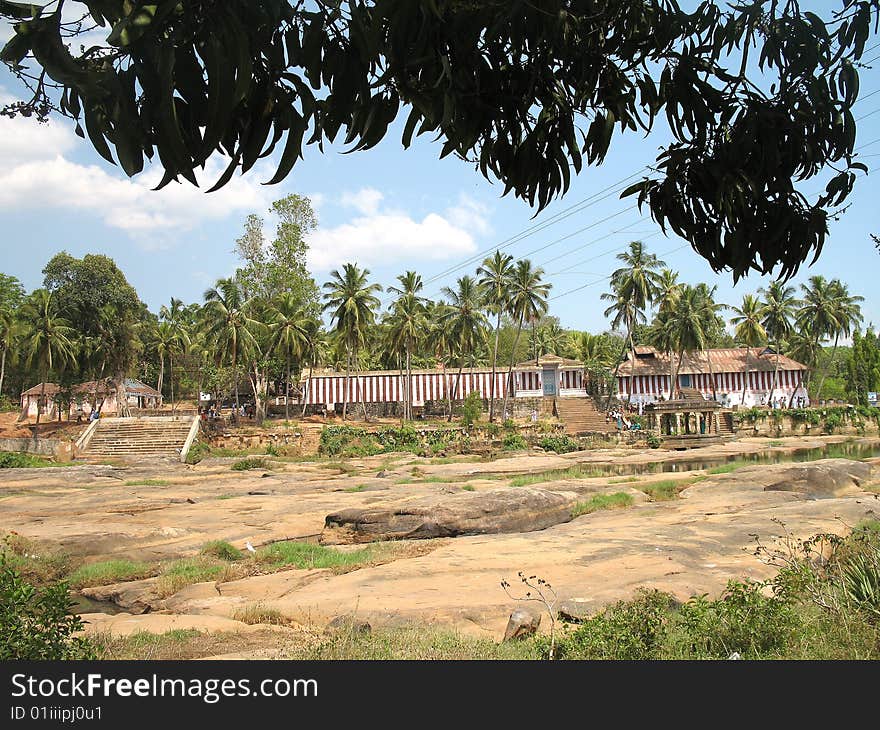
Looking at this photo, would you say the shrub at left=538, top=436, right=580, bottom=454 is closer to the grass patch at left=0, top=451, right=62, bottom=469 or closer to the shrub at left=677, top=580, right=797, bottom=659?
the grass patch at left=0, top=451, right=62, bottom=469

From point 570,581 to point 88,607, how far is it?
650 cm

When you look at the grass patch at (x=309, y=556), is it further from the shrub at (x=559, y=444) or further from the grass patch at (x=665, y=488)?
the shrub at (x=559, y=444)

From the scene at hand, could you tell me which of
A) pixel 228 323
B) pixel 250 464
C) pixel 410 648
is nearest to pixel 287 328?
pixel 228 323

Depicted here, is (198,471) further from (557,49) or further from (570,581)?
(557,49)

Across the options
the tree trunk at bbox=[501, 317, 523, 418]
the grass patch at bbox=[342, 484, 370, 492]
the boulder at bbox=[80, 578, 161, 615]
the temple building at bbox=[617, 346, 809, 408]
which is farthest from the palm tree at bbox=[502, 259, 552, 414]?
the boulder at bbox=[80, 578, 161, 615]

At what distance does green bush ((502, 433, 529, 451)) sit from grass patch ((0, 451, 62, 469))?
23.7 metres

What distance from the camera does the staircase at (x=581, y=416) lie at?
49719mm

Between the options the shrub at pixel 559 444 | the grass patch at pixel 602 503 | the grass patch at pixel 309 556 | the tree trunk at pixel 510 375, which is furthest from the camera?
the tree trunk at pixel 510 375

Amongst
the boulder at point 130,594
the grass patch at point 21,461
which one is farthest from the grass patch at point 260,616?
the grass patch at point 21,461

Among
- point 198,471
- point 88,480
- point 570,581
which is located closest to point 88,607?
point 570,581

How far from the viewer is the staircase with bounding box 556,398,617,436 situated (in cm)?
4972

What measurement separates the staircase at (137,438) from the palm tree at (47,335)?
21.1 feet

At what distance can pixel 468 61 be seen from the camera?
103 inches

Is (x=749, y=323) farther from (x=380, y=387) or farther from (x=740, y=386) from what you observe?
(x=380, y=387)
